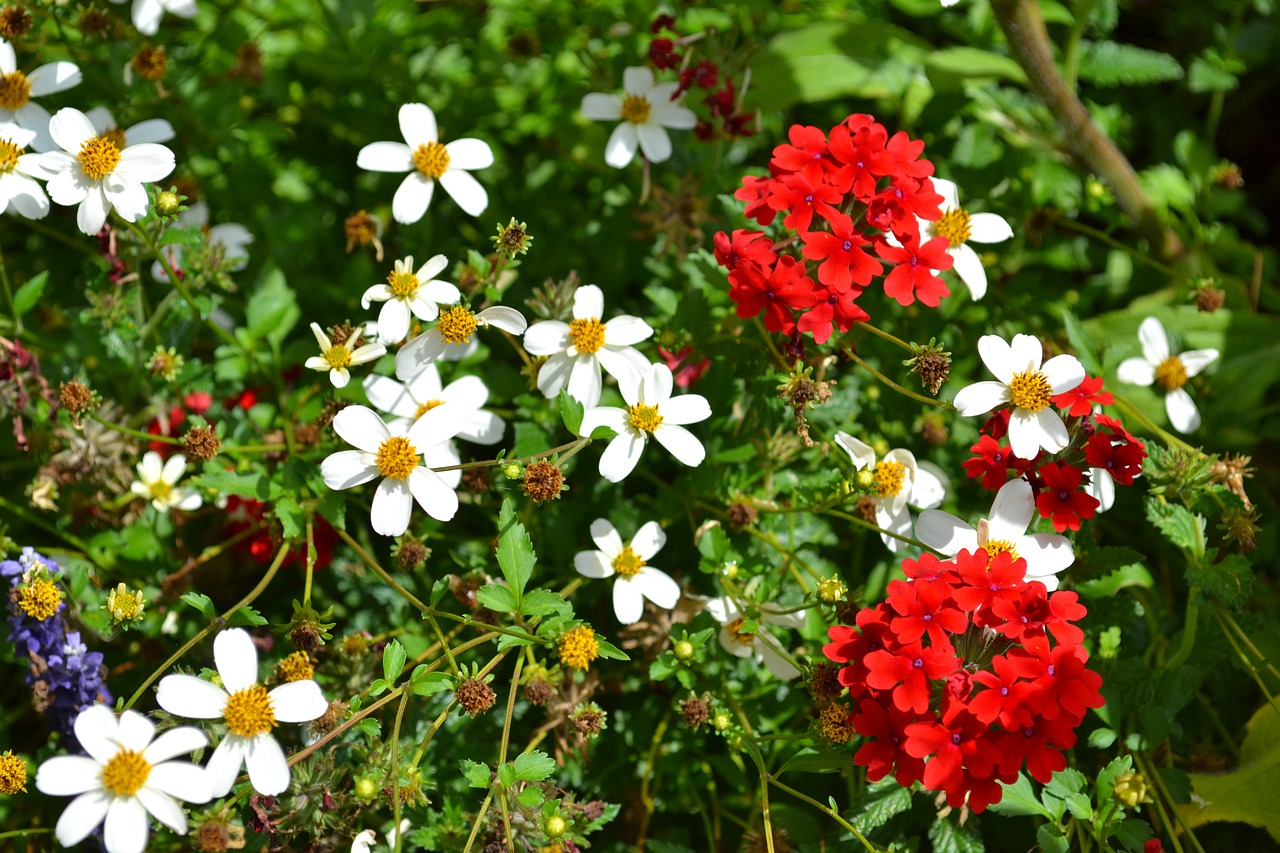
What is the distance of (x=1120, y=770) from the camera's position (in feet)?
6.97

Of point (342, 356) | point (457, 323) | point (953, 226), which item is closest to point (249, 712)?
point (342, 356)

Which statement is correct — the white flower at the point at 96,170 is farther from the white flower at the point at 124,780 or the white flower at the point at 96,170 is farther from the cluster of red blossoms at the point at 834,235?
the cluster of red blossoms at the point at 834,235

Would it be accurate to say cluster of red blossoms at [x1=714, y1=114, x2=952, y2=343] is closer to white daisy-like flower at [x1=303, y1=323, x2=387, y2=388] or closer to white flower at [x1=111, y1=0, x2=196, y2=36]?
white daisy-like flower at [x1=303, y1=323, x2=387, y2=388]

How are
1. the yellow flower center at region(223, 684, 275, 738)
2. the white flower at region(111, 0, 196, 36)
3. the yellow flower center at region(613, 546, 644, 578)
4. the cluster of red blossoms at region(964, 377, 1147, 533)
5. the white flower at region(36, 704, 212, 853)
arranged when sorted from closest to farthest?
the white flower at region(36, 704, 212, 853), the yellow flower center at region(223, 684, 275, 738), the cluster of red blossoms at region(964, 377, 1147, 533), the yellow flower center at region(613, 546, 644, 578), the white flower at region(111, 0, 196, 36)

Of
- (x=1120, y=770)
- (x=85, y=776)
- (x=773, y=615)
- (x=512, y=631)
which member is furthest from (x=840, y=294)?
(x=85, y=776)

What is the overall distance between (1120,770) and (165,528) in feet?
7.94

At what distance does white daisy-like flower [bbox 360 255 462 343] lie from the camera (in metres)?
2.26

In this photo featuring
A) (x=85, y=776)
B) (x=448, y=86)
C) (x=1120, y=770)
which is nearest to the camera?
(x=85, y=776)

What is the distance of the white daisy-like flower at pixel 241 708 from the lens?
1921mm

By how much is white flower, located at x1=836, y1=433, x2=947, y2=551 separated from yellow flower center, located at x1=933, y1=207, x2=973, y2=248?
587 mm

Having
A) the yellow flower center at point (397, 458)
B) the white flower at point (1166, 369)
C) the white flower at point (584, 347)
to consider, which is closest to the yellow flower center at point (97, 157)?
the yellow flower center at point (397, 458)

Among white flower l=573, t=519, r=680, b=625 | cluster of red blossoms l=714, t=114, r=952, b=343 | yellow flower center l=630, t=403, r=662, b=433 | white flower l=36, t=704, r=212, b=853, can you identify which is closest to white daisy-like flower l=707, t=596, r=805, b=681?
white flower l=573, t=519, r=680, b=625

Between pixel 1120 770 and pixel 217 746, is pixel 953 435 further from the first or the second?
pixel 217 746

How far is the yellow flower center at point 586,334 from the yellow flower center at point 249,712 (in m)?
1.00
